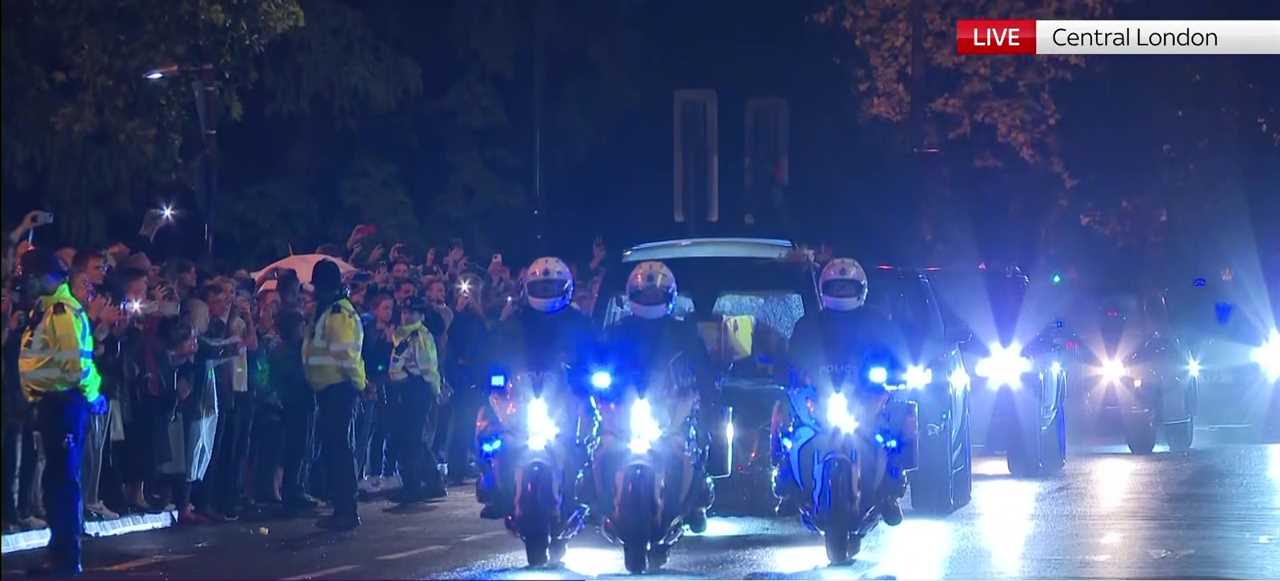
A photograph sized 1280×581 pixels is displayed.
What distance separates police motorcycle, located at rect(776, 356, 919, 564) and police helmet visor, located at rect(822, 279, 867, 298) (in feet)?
1.90

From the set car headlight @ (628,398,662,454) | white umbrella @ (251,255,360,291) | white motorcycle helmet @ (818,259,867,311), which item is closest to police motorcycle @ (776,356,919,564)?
white motorcycle helmet @ (818,259,867,311)

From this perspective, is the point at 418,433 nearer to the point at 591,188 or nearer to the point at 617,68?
the point at 617,68

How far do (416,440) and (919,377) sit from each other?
17.3ft

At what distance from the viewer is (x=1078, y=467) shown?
26250 mm

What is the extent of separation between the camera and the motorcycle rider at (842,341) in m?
16.3

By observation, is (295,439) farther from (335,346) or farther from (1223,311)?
(1223,311)

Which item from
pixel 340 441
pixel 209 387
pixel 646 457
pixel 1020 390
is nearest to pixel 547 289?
pixel 646 457

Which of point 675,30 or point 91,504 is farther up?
point 675,30

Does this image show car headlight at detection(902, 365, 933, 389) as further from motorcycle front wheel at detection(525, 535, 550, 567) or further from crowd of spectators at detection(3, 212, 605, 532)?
motorcycle front wheel at detection(525, 535, 550, 567)

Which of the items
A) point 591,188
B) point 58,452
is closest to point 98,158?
point 58,452

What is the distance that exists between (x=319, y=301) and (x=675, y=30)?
28587mm

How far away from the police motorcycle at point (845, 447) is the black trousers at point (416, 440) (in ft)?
22.1

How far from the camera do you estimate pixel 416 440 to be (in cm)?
2255

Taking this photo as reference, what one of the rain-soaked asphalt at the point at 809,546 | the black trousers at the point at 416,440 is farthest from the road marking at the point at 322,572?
the black trousers at the point at 416,440
